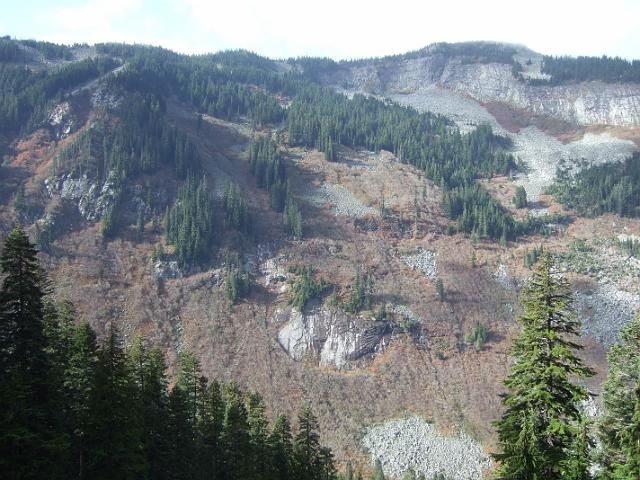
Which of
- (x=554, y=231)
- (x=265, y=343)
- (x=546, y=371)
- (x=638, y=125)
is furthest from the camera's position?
(x=638, y=125)

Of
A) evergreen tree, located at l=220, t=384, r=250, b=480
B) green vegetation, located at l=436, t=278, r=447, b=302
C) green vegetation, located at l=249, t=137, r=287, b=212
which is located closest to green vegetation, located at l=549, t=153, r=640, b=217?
green vegetation, located at l=436, t=278, r=447, b=302

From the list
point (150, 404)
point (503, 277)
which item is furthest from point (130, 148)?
point (150, 404)

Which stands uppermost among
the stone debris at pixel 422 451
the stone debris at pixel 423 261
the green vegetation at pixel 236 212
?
the green vegetation at pixel 236 212

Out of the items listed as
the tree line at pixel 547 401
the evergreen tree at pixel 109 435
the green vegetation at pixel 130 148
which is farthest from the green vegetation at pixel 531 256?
the evergreen tree at pixel 109 435

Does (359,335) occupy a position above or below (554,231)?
below

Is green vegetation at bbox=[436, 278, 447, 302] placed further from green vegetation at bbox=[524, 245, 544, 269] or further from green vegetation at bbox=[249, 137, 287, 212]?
green vegetation at bbox=[249, 137, 287, 212]

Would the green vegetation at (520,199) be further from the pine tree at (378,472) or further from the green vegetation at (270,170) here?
the pine tree at (378,472)

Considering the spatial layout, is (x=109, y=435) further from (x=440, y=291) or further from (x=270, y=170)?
(x=270, y=170)

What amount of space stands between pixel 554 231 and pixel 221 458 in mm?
107669

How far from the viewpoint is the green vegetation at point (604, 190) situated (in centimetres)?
12912

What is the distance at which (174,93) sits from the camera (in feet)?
574

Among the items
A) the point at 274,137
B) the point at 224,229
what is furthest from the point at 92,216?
the point at 274,137

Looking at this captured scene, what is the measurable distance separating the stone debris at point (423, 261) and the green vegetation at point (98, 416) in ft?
223

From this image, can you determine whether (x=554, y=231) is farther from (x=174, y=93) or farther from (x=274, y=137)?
(x=174, y=93)
